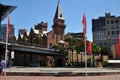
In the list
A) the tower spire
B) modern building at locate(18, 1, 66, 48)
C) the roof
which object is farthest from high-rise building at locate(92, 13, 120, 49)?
the roof

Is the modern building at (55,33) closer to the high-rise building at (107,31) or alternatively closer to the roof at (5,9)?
the high-rise building at (107,31)

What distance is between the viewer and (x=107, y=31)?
17925 centimetres

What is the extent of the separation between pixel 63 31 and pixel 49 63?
25.2m

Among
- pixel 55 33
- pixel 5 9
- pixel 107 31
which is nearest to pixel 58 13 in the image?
pixel 55 33

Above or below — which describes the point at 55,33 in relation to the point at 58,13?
below

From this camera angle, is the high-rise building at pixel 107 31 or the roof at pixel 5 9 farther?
the high-rise building at pixel 107 31

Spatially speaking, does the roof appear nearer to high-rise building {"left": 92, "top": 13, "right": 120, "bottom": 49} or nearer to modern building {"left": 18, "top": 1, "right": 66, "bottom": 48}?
modern building {"left": 18, "top": 1, "right": 66, "bottom": 48}

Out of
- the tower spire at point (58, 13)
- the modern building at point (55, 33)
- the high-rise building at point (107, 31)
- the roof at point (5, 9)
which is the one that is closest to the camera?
the roof at point (5, 9)

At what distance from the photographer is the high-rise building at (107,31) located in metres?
176

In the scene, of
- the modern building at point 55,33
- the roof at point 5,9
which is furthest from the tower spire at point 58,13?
the roof at point 5,9

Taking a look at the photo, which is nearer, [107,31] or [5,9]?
[5,9]

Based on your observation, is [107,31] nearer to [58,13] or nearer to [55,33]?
[58,13]

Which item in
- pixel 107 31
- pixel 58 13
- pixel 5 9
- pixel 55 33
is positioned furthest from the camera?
pixel 107 31

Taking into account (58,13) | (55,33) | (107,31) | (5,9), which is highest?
(58,13)
